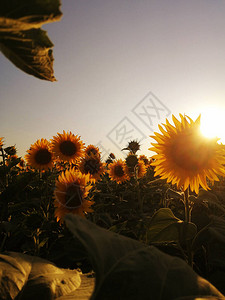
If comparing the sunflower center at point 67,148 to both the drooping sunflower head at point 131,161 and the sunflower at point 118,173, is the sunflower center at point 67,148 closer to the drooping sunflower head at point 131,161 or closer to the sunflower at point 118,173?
the drooping sunflower head at point 131,161

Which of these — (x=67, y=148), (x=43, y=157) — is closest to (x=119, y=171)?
(x=67, y=148)

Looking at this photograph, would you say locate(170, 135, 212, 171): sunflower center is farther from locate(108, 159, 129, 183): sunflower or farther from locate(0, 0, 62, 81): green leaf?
locate(108, 159, 129, 183): sunflower

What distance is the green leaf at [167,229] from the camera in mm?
1306

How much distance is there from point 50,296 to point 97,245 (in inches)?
10.6

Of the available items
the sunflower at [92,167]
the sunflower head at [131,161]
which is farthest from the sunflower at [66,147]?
the sunflower head at [131,161]

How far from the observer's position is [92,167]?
365 centimetres

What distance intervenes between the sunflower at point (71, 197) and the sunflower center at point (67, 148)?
1.97 metres

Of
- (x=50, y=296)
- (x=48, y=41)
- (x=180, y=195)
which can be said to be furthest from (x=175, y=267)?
(x=180, y=195)

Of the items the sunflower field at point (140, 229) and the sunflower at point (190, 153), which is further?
the sunflower at point (190, 153)

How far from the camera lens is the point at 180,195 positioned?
195 cm

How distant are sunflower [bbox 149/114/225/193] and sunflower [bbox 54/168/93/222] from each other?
0.76m

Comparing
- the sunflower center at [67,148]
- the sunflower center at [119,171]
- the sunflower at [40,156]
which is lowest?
the sunflower at [40,156]

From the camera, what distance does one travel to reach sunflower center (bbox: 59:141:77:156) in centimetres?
408

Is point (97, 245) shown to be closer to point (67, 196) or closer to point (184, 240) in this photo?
point (184, 240)
